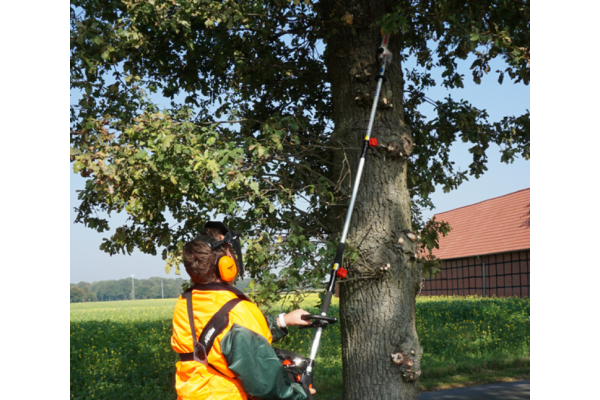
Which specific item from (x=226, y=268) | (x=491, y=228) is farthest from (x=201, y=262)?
(x=491, y=228)

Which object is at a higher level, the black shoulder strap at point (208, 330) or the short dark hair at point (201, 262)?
the short dark hair at point (201, 262)

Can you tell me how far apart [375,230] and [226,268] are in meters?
2.58

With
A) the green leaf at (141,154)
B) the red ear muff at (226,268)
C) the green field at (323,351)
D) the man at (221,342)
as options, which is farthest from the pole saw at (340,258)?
the green field at (323,351)

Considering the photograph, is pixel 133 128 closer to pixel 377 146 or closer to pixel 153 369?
pixel 377 146

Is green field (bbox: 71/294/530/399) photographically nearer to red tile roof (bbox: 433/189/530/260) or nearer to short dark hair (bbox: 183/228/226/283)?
short dark hair (bbox: 183/228/226/283)

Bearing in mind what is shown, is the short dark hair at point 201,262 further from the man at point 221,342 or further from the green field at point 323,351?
the green field at point 323,351

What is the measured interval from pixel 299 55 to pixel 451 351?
8629mm

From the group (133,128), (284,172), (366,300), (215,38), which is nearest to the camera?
(133,128)

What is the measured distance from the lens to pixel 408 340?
4656 millimetres

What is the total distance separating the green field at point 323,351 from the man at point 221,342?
442 cm

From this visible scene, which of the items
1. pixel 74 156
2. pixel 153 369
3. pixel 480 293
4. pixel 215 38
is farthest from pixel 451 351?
pixel 480 293

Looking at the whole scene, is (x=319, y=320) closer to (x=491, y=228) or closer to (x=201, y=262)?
(x=201, y=262)

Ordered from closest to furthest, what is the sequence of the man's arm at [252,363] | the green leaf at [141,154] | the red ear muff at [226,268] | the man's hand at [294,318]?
the man's arm at [252,363]
the red ear muff at [226,268]
the man's hand at [294,318]
the green leaf at [141,154]

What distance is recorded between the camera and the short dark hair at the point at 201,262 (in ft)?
8.32
